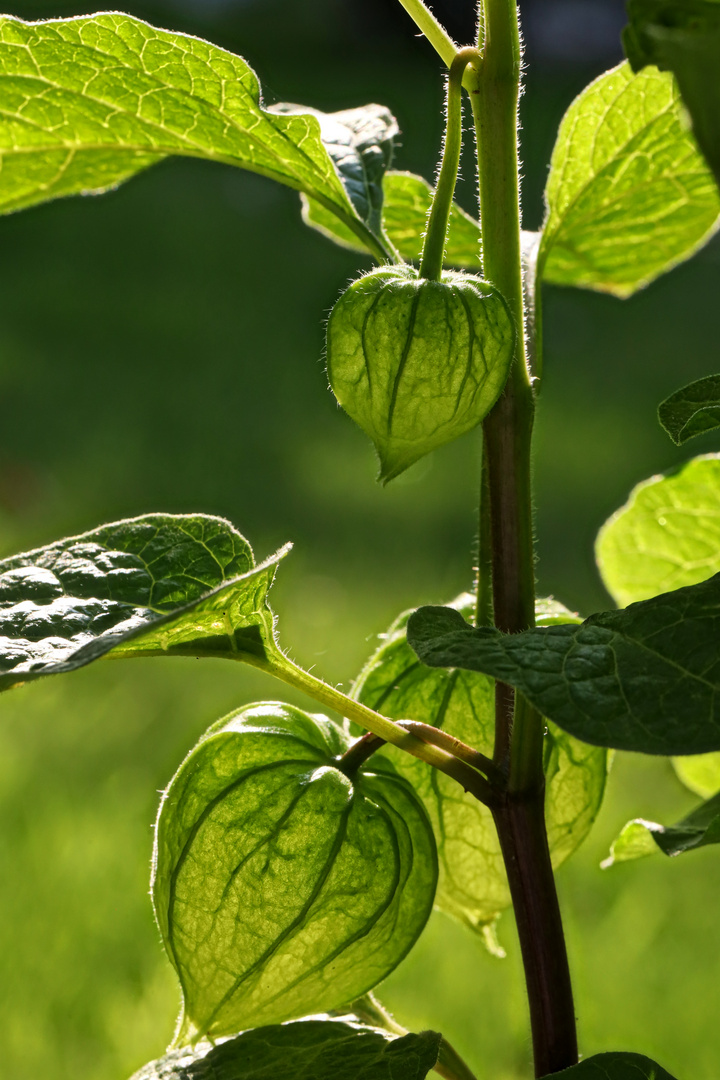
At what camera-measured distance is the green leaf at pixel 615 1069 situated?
578 millimetres

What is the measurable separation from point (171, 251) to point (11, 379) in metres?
1.17

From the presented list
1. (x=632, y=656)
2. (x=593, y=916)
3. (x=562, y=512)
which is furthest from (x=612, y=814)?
(x=632, y=656)

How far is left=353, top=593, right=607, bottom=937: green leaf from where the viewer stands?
0.70 meters

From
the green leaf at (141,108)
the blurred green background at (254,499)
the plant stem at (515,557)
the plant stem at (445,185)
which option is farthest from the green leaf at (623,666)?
the blurred green background at (254,499)

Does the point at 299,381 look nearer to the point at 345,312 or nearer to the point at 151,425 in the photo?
the point at 151,425

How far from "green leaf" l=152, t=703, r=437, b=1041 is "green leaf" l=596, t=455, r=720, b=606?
0.37 m

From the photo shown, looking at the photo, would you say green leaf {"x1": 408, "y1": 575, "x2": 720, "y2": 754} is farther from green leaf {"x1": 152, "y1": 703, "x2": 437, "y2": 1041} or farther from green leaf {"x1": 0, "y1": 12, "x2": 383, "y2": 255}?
green leaf {"x1": 0, "y1": 12, "x2": 383, "y2": 255}

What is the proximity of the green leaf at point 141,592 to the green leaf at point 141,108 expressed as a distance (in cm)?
21

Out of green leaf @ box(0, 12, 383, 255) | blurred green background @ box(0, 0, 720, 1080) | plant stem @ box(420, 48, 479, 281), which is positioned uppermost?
green leaf @ box(0, 12, 383, 255)

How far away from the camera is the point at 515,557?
630mm

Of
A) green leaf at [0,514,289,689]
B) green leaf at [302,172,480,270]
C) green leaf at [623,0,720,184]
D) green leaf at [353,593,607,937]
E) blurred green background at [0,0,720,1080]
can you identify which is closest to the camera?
green leaf at [623,0,720,184]

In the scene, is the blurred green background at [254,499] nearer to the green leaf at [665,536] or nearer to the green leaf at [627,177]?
the green leaf at [627,177]

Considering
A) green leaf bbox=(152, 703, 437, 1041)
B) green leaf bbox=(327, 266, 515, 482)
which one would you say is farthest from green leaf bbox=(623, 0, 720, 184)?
green leaf bbox=(152, 703, 437, 1041)

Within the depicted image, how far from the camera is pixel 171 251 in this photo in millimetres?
4363
